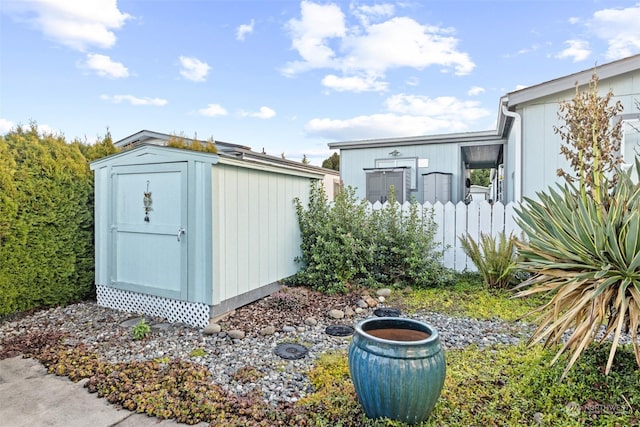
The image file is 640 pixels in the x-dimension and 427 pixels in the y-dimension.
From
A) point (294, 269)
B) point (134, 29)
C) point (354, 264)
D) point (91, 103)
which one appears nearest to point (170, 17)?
point (134, 29)

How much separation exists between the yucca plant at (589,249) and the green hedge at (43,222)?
5.11 metres

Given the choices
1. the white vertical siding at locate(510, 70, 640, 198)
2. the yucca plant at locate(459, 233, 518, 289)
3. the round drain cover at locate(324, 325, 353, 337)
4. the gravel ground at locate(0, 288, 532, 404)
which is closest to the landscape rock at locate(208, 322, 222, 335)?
the gravel ground at locate(0, 288, 532, 404)

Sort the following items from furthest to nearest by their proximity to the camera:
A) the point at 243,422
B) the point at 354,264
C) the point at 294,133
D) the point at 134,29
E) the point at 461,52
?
the point at 294,133
the point at 461,52
the point at 134,29
the point at 354,264
the point at 243,422

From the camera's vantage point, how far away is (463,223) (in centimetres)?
617

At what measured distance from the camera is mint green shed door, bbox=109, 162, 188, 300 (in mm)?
4090

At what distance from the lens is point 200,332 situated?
12.6ft

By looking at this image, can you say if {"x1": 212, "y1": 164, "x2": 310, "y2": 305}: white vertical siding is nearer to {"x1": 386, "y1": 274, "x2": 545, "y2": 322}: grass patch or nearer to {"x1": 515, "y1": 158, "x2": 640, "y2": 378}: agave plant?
{"x1": 386, "y1": 274, "x2": 545, "y2": 322}: grass patch

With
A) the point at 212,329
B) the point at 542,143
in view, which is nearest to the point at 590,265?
the point at 212,329

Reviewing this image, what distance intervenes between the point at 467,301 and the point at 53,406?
4.40m

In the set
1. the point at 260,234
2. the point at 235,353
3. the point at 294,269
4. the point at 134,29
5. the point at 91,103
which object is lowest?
the point at 235,353

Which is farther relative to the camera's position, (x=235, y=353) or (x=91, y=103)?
(x=91, y=103)

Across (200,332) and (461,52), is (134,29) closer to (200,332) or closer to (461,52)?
(200,332)

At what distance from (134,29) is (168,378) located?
5.55 m

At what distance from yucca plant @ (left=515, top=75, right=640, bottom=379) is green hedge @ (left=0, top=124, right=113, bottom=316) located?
16.8ft
